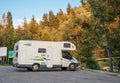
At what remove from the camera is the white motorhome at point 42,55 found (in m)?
30.2

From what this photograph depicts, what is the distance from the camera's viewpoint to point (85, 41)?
134ft

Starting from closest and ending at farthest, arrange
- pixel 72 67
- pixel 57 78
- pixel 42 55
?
pixel 57 78, pixel 42 55, pixel 72 67

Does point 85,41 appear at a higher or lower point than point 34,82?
higher

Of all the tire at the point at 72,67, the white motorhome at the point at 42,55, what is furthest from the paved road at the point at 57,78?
the tire at the point at 72,67

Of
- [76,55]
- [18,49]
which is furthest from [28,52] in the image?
[76,55]

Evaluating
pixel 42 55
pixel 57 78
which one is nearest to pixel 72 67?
pixel 42 55

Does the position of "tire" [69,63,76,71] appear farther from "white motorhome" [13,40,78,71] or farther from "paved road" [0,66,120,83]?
"paved road" [0,66,120,83]

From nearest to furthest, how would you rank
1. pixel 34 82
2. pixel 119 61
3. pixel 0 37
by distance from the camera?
pixel 34 82 → pixel 119 61 → pixel 0 37

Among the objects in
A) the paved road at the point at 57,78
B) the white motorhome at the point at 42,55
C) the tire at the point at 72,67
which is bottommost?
the paved road at the point at 57,78

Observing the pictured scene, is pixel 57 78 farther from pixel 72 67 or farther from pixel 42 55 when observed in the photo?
pixel 72 67

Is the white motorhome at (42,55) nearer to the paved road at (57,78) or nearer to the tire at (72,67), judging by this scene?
the tire at (72,67)

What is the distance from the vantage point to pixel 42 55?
31.1 m

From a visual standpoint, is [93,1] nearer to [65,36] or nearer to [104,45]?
[104,45]

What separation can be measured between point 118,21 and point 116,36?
7.66ft
